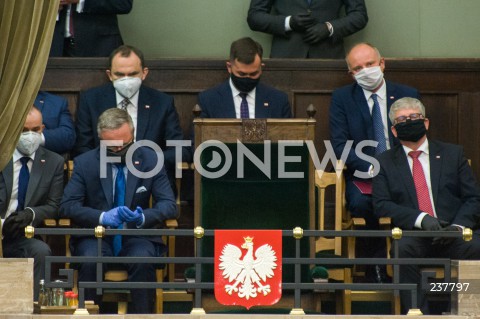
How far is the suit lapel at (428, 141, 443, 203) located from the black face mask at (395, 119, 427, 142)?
0.57 ft

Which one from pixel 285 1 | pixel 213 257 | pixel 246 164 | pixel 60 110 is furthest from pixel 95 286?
pixel 285 1

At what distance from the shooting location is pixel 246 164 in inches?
420

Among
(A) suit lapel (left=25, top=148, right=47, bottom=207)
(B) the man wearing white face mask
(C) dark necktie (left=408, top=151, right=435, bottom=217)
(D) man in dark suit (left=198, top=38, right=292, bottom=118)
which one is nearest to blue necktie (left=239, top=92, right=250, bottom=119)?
(D) man in dark suit (left=198, top=38, right=292, bottom=118)

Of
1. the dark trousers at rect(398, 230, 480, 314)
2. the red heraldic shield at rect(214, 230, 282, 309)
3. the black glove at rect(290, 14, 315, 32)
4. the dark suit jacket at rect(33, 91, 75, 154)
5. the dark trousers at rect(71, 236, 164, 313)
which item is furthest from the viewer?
the black glove at rect(290, 14, 315, 32)

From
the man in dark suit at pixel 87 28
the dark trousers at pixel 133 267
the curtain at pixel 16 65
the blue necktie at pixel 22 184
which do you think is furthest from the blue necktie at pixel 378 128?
the curtain at pixel 16 65

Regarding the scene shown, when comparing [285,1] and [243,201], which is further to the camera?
[285,1]

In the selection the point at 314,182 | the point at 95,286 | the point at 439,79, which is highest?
the point at 439,79

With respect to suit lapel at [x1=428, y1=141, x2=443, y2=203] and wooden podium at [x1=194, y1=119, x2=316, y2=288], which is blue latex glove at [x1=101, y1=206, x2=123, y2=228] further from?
suit lapel at [x1=428, y1=141, x2=443, y2=203]

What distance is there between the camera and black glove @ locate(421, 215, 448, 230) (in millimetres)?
10609

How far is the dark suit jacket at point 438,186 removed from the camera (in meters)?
11.0

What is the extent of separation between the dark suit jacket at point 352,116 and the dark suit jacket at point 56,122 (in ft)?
6.81

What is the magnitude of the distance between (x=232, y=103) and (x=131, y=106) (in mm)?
809

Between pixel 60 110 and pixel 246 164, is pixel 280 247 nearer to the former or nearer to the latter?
pixel 246 164

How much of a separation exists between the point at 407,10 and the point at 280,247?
4507 mm
